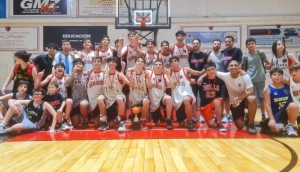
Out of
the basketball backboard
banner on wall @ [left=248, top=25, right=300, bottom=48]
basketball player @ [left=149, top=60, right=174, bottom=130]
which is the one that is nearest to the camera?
basketball player @ [left=149, top=60, right=174, bottom=130]

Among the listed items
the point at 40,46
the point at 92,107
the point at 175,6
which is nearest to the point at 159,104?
the point at 92,107

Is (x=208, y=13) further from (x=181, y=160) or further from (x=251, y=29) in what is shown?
(x=181, y=160)

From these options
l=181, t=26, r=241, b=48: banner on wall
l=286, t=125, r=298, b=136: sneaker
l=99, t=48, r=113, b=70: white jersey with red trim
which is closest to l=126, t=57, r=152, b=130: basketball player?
l=99, t=48, r=113, b=70: white jersey with red trim

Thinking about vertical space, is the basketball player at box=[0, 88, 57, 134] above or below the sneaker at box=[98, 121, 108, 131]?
above

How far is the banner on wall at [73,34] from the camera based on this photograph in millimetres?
9602

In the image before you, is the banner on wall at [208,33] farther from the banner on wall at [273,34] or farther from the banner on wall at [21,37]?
the banner on wall at [21,37]

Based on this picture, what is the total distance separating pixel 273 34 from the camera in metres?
9.66

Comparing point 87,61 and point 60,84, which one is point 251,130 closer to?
point 60,84

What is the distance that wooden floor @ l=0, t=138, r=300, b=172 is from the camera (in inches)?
95.0

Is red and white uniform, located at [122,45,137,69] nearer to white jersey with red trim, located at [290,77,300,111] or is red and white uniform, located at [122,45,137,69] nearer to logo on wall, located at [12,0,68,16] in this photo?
white jersey with red trim, located at [290,77,300,111]

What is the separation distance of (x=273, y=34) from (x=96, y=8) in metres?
6.87

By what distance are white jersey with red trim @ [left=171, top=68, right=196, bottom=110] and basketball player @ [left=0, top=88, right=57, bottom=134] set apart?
85.8 inches

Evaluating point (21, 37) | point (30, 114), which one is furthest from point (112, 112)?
point (21, 37)

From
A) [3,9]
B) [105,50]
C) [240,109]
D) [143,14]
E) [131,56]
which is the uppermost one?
[3,9]
